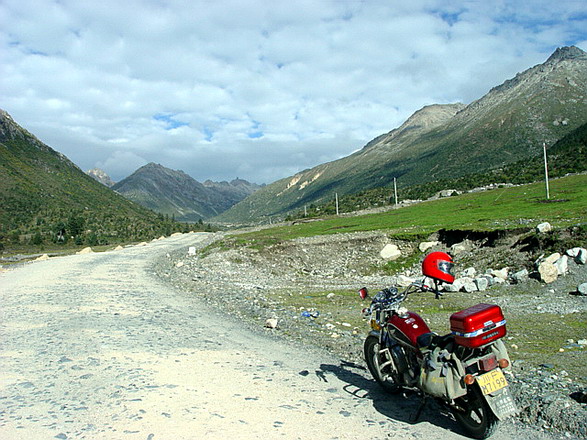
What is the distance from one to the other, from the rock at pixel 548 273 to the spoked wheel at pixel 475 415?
1197 cm

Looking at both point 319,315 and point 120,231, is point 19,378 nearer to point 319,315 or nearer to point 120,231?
point 319,315

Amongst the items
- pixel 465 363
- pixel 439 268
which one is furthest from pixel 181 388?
pixel 439 268

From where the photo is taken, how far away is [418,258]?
2623 centimetres

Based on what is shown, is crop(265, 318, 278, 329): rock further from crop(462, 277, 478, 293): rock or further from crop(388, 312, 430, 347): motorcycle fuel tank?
crop(462, 277, 478, 293): rock

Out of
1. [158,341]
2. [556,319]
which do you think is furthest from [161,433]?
[556,319]

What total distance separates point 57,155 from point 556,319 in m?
218

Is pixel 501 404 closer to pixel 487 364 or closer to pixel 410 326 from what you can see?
pixel 487 364

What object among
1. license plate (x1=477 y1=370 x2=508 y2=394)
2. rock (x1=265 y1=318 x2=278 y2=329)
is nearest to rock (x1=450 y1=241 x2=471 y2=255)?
rock (x1=265 y1=318 x2=278 y2=329)

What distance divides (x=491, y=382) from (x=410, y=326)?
1.49m

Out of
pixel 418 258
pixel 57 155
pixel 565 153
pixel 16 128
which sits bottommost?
pixel 418 258

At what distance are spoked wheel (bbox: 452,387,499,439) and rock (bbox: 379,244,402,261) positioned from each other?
22.7m

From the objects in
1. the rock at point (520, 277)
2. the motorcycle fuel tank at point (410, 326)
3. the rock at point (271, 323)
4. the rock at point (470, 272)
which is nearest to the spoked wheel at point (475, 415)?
the motorcycle fuel tank at point (410, 326)

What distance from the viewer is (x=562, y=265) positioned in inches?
617

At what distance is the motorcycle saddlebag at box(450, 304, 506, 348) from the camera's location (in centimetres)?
535
